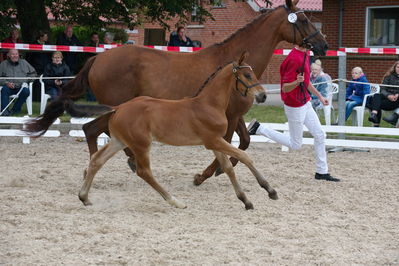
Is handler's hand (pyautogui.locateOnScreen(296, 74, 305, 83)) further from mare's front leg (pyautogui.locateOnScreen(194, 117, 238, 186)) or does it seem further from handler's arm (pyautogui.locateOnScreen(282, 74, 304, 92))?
mare's front leg (pyautogui.locateOnScreen(194, 117, 238, 186))

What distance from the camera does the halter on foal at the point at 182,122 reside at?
6.32 meters

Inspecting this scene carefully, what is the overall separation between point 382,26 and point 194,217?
15069mm

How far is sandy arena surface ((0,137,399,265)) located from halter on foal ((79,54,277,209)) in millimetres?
431

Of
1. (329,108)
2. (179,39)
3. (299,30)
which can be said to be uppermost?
(299,30)

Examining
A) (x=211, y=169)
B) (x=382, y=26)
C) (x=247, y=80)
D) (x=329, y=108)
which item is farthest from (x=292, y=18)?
(x=382, y=26)

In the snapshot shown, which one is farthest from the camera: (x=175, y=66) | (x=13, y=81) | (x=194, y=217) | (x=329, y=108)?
(x=13, y=81)

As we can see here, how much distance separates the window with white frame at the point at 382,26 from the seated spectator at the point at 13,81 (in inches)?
404

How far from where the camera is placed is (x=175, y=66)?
24.7ft

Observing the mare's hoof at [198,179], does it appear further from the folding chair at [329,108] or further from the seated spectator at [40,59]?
the seated spectator at [40,59]

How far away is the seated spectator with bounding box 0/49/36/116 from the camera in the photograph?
13.7 meters

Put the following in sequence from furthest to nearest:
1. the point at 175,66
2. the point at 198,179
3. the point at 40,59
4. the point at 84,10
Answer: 1. the point at 84,10
2. the point at 40,59
3. the point at 198,179
4. the point at 175,66

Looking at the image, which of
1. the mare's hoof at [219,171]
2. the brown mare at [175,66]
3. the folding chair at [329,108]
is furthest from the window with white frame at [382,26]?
the mare's hoof at [219,171]

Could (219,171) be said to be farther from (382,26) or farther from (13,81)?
(382,26)

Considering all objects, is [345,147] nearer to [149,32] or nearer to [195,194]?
[195,194]
